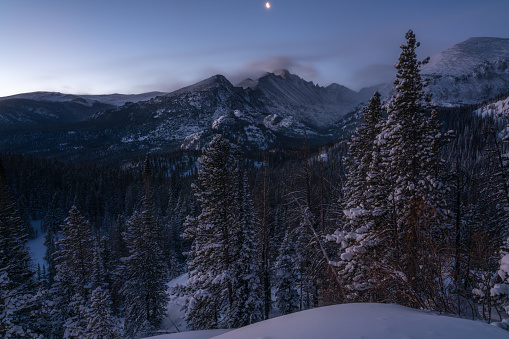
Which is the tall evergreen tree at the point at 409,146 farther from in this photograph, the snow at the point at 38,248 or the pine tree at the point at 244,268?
the snow at the point at 38,248

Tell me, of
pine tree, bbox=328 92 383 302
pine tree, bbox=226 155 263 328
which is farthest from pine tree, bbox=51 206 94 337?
pine tree, bbox=328 92 383 302

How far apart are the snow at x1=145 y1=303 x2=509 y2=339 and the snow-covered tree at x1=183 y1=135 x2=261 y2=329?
10388 millimetres

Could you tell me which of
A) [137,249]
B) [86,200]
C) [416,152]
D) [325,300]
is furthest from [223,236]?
[86,200]

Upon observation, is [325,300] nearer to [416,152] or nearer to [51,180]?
[416,152]

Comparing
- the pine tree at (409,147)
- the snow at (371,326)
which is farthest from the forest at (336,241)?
the snow at (371,326)

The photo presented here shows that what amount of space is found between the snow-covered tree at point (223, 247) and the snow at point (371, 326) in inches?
409

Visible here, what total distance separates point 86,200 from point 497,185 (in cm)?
9742

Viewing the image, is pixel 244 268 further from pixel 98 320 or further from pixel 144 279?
pixel 144 279

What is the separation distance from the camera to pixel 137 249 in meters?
26.1

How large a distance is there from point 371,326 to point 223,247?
40.4 feet

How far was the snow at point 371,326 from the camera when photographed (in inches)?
156

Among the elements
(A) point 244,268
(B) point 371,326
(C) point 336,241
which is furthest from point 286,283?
(B) point 371,326

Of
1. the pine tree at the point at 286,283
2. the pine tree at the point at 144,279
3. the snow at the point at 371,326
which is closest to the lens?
the snow at the point at 371,326

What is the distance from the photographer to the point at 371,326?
4371mm
